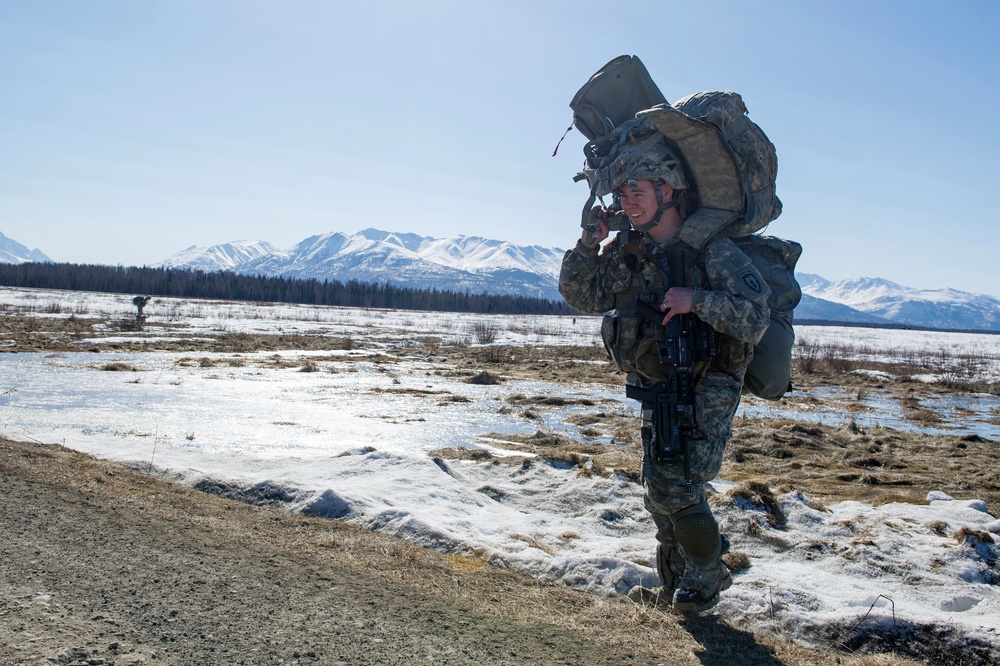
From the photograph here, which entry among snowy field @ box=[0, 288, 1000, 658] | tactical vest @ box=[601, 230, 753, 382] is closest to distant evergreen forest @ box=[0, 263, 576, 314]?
snowy field @ box=[0, 288, 1000, 658]

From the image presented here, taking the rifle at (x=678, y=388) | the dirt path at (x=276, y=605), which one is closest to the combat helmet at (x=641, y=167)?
the rifle at (x=678, y=388)

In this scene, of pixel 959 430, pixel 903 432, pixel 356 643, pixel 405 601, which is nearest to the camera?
pixel 356 643

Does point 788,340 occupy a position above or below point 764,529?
above

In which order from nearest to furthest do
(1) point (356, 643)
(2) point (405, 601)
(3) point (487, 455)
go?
1. (1) point (356, 643)
2. (2) point (405, 601)
3. (3) point (487, 455)

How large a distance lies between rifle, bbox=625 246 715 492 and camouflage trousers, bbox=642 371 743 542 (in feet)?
0.11

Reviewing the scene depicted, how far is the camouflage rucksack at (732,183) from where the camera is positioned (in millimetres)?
3572

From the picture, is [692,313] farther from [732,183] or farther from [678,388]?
[732,183]

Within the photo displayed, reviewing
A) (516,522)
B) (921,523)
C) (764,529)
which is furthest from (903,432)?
(516,522)

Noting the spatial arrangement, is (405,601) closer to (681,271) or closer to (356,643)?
(356,643)

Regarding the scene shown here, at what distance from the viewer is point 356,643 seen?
2861mm

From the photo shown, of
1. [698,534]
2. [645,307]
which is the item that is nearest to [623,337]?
[645,307]

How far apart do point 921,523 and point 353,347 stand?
2463 cm

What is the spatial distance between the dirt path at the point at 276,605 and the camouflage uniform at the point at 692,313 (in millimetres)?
594

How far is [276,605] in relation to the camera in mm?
3195
